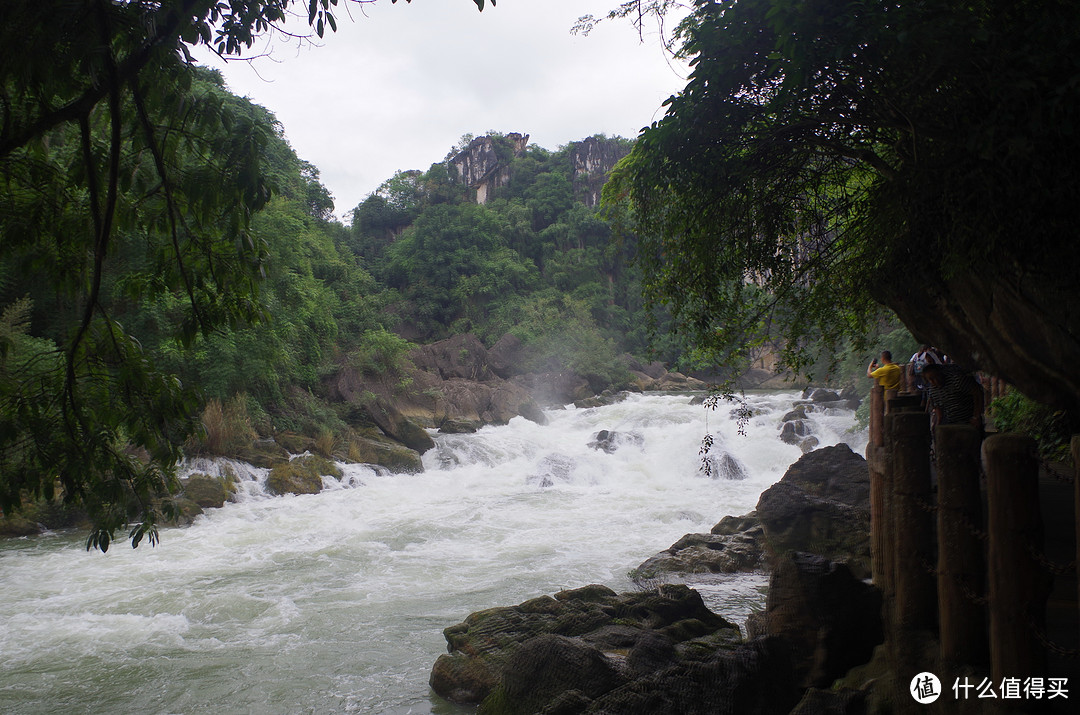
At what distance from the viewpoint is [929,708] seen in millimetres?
3723

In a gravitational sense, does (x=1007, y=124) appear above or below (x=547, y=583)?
above

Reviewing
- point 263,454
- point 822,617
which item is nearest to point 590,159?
point 263,454

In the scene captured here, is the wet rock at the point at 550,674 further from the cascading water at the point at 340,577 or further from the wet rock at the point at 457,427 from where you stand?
the wet rock at the point at 457,427

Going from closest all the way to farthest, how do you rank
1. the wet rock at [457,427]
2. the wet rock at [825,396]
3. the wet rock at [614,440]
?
the wet rock at [614,440], the wet rock at [825,396], the wet rock at [457,427]

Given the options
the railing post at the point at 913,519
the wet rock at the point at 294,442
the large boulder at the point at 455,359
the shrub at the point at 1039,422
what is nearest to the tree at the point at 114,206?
the railing post at the point at 913,519

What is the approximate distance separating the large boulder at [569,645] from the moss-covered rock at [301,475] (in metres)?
9.05

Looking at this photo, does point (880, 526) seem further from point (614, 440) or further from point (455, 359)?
point (455, 359)

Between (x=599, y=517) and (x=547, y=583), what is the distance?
4.03 metres

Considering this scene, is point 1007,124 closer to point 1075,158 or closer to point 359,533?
point 1075,158

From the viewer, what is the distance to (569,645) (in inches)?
186

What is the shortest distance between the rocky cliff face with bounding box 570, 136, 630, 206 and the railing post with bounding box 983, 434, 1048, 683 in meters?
41.9

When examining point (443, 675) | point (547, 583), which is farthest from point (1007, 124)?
point (547, 583)

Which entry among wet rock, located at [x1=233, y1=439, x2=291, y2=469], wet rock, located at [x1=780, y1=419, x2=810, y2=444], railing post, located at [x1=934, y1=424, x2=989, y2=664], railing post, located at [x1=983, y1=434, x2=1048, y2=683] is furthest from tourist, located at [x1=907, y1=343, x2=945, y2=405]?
wet rock, located at [x1=233, y1=439, x2=291, y2=469]

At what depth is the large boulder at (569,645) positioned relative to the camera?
179 inches
